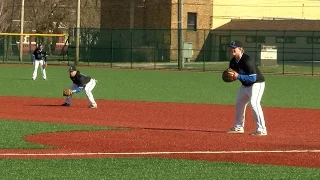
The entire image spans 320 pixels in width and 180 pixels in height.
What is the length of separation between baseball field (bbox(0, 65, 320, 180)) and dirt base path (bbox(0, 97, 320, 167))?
0.02m

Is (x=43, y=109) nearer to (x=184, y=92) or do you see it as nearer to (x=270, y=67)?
(x=184, y=92)

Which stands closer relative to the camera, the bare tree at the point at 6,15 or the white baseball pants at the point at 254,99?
the white baseball pants at the point at 254,99

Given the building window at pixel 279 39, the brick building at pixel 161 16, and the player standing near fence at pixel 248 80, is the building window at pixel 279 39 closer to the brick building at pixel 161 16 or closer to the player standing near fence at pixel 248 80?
the brick building at pixel 161 16

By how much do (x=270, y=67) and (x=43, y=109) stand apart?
1449 inches

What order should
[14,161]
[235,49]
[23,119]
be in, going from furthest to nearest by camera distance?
[23,119] < [235,49] < [14,161]

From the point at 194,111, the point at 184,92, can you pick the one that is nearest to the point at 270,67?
the point at 184,92

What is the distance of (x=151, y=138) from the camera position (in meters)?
A: 16.3

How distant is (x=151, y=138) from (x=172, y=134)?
0.90 meters

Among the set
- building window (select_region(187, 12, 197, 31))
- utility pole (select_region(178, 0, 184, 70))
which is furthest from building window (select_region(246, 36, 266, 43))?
utility pole (select_region(178, 0, 184, 70))

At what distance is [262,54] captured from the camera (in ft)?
195

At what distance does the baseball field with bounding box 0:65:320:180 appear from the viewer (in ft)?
39.0

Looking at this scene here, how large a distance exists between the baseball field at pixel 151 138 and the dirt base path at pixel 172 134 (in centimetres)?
2

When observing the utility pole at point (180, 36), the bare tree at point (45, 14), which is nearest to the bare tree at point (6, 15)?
the bare tree at point (45, 14)

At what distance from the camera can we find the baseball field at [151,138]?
1188 centimetres
